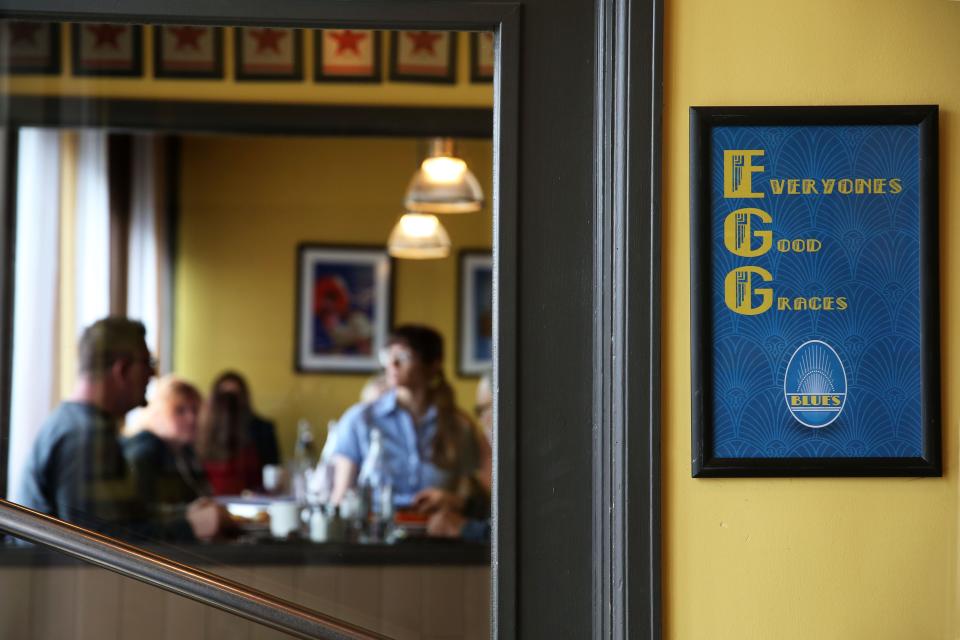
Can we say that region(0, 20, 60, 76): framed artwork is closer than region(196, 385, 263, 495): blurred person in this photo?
Yes

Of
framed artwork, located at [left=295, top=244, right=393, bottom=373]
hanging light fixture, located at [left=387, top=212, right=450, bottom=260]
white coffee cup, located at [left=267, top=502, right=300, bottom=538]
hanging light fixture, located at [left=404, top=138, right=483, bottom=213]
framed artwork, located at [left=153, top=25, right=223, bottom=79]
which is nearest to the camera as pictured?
white coffee cup, located at [left=267, top=502, right=300, bottom=538]

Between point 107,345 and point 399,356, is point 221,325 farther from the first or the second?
point 107,345

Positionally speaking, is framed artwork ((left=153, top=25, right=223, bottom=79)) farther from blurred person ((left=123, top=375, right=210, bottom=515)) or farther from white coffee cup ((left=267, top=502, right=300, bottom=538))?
white coffee cup ((left=267, top=502, right=300, bottom=538))

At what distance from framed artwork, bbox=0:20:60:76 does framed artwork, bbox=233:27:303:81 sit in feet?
1.99

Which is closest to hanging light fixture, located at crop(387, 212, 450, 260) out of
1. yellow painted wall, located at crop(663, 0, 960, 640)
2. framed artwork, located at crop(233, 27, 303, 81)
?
framed artwork, located at crop(233, 27, 303, 81)

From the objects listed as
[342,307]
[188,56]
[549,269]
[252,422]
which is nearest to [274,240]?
[342,307]

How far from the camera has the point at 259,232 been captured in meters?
6.32

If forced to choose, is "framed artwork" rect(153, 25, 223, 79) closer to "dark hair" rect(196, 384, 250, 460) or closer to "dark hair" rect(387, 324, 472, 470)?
"dark hair" rect(387, 324, 472, 470)

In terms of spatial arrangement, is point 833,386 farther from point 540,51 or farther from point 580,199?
point 540,51

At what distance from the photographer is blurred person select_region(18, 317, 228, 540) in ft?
10.8

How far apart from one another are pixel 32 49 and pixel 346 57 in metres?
1.05

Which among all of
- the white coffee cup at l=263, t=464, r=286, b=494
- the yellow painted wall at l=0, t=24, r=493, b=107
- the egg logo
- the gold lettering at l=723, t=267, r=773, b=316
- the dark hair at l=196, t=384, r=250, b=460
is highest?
the yellow painted wall at l=0, t=24, r=493, b=107

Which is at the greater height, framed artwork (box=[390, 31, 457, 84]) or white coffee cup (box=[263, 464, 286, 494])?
framed artwork (box=[390, 31, 457, 84])

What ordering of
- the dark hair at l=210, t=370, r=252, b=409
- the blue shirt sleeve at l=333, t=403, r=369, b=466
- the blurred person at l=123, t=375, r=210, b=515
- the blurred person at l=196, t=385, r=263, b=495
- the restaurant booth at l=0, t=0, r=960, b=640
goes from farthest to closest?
the dark hair at l=210, t=370, r=252, b=409, the blurred person at l=196, t=385, r=263, b=495, the blue shirt sleeve at l=333, t=403, r=369, b=466, the blurred person at l=123, t=375, r=210, b=515, the restaurant booth at l=0, t=0, r=960, b=640
